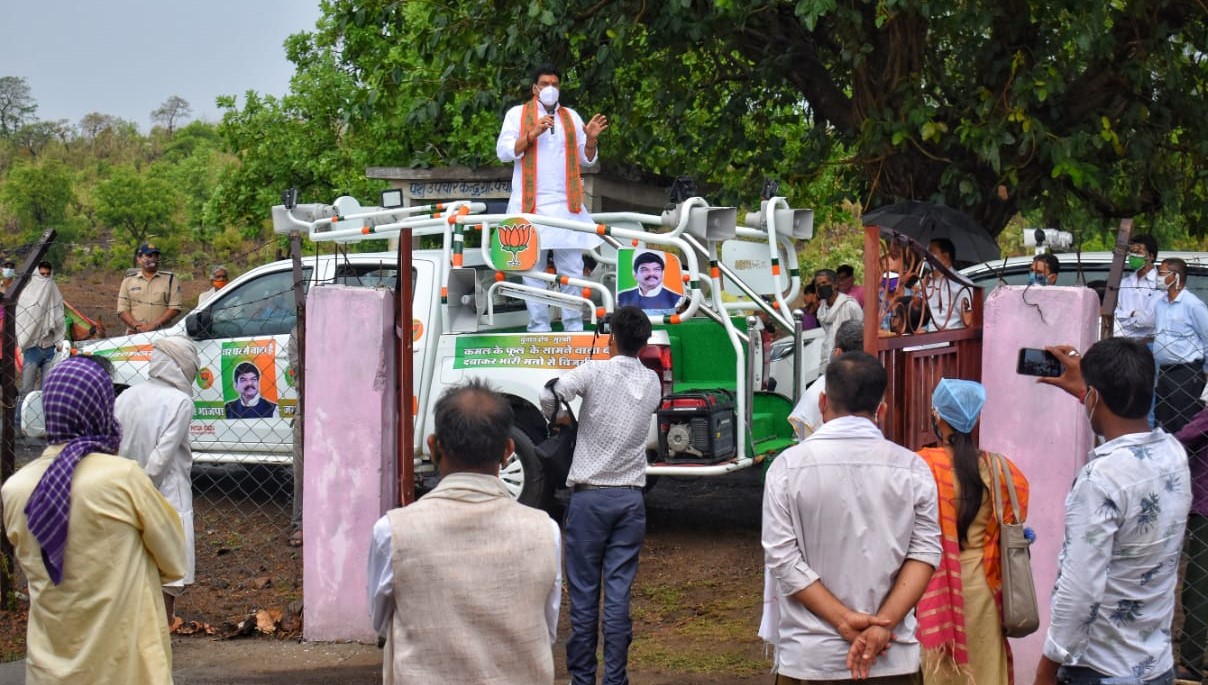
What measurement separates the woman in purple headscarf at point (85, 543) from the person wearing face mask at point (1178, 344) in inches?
261

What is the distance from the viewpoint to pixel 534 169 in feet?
29.1

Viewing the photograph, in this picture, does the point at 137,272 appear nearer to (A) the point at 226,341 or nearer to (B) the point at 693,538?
(A) the point at 226,341

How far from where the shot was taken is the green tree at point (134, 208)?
2675cm

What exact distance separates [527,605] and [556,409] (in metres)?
2.41

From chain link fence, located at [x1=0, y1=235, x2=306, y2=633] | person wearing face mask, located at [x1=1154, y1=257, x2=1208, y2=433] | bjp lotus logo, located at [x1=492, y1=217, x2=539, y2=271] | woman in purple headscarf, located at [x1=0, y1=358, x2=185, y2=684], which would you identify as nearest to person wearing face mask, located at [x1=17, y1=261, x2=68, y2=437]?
chain link fence, located at [x1=0, y1=235, x2=306, y2=633]

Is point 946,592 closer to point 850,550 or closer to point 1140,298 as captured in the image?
point 850,550

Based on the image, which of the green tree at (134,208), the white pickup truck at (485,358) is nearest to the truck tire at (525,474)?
the white pickup truck at (485,358)

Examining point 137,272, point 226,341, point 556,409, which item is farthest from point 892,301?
point 137,272

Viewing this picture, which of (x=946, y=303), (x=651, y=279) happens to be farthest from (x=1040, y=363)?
(x=651, y=279)

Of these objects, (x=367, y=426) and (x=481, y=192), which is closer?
(x=367, y=426)

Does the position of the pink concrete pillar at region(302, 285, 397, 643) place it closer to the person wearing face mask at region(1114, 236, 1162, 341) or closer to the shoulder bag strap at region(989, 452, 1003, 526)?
the shoulder bag strap at region(989, 452, 1003, 526)

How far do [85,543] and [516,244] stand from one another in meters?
Result: 4.68

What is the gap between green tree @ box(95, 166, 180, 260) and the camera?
26750 millimetres

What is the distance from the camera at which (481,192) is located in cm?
1208
